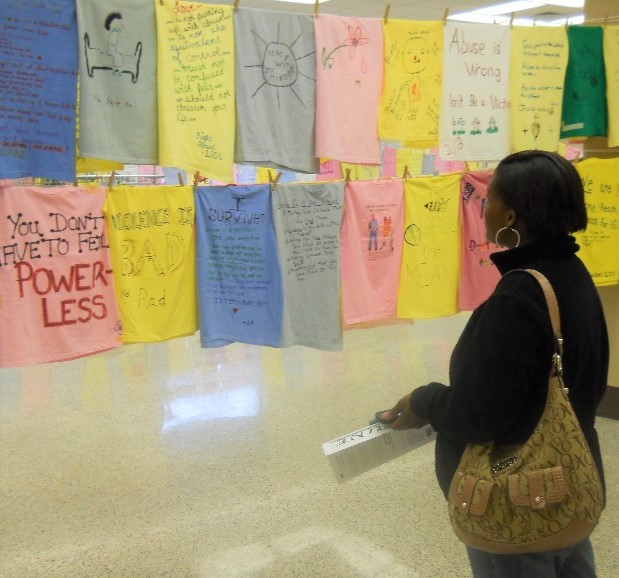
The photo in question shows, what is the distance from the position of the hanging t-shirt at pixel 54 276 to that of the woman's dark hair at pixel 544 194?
1.64m

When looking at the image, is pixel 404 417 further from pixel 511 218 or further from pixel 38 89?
pixel 38 89

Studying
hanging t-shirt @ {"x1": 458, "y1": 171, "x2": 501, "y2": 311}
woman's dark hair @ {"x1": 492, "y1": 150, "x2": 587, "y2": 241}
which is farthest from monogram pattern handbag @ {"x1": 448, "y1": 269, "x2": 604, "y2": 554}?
hanging t-shirt @ {"x1": 458, "y1": 171, "x2": 501, "y2": 311}

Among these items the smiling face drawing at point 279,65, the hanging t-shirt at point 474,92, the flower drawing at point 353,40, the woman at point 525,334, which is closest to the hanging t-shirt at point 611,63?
the hanging t-shirt at point 474,92

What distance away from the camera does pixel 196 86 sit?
2.56m

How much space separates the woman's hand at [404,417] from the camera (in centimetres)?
158

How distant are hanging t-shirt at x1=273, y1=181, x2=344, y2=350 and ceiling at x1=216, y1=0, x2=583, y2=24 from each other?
5563 mm

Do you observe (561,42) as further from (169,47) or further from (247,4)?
(247,4)

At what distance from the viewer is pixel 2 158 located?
89.2 inches

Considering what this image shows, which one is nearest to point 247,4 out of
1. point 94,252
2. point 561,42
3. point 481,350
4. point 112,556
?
point 561,42

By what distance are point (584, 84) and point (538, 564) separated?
2.50m

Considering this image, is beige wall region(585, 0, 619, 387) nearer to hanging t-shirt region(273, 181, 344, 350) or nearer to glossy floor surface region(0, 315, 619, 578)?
glossy floor surface region(0, 315, 619, 578)

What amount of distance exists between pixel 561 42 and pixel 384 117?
0.94m

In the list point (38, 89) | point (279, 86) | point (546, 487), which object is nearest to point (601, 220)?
point (279, 86)

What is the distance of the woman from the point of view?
133cm
